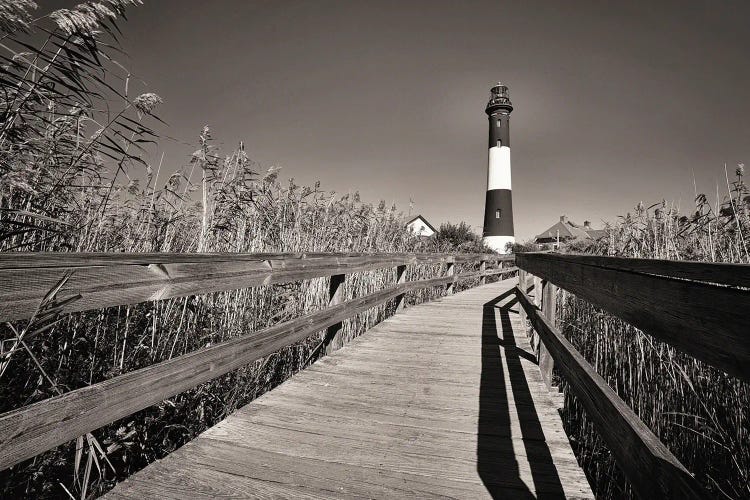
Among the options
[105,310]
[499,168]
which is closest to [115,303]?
[105,310]

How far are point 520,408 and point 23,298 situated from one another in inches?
104

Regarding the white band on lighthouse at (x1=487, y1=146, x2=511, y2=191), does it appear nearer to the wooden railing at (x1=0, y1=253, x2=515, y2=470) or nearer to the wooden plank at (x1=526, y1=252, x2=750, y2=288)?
the wooden railing at (x1=0, y1=253, x2=515, y2=470)

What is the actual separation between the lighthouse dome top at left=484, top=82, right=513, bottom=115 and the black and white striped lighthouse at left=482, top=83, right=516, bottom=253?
2.53 feet

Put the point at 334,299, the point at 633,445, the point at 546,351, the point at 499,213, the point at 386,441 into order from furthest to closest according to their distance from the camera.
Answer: the point at 499,213, the point at 334,299, the point at 546,351, the point at 386,441, the point at 633,445

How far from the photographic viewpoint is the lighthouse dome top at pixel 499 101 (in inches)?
1163

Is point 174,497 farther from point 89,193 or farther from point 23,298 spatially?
point 89,193

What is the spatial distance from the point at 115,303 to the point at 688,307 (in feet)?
5.74

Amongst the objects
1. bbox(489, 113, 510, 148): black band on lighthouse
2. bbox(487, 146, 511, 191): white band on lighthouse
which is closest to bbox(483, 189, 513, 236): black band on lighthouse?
bbox(487, 146, 511, 191): white band on lighthouse

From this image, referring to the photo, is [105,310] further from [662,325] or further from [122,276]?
[662,325]

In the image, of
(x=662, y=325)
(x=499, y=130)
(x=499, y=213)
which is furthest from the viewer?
(x=499, y=130)

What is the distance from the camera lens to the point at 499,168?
2783 cm

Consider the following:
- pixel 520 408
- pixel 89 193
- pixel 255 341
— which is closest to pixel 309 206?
pixel 89 193

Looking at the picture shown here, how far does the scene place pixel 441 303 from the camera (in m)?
7.70

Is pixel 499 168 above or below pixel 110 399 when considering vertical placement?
above
